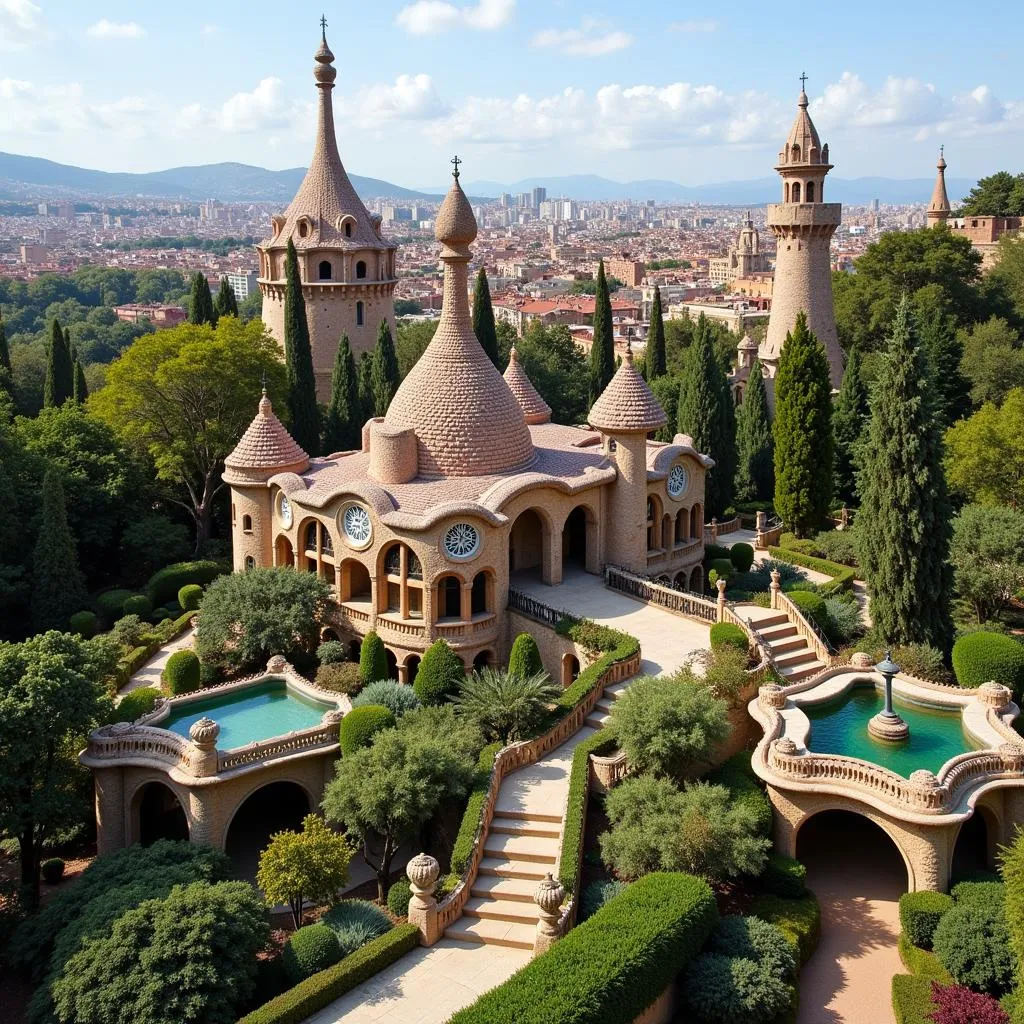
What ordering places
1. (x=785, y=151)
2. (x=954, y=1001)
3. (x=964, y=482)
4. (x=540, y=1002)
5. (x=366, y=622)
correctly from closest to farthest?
(x=540, y=1002) → (x=954, y=1001) → (x=366, y=622) → (x=964, y=482) → (x=785, y=151)

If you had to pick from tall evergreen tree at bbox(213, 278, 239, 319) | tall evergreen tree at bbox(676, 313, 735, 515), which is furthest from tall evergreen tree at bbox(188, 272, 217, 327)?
tall evergreen tree at bbox(676, 313, 735, 515)

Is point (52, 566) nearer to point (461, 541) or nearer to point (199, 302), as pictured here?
point (461, 541)

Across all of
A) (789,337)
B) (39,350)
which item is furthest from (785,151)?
(39,350)

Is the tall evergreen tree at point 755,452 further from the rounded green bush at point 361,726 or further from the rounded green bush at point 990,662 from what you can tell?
the rounded green bush at point 361,726

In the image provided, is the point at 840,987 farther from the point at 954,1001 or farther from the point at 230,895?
the point at 230,895

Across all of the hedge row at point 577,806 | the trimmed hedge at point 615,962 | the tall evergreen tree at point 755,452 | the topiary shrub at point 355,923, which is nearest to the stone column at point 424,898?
the topiary shrub at point 355,923

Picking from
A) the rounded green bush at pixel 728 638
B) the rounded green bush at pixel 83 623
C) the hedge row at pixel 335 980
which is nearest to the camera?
the hedge row at pixel 335 980
